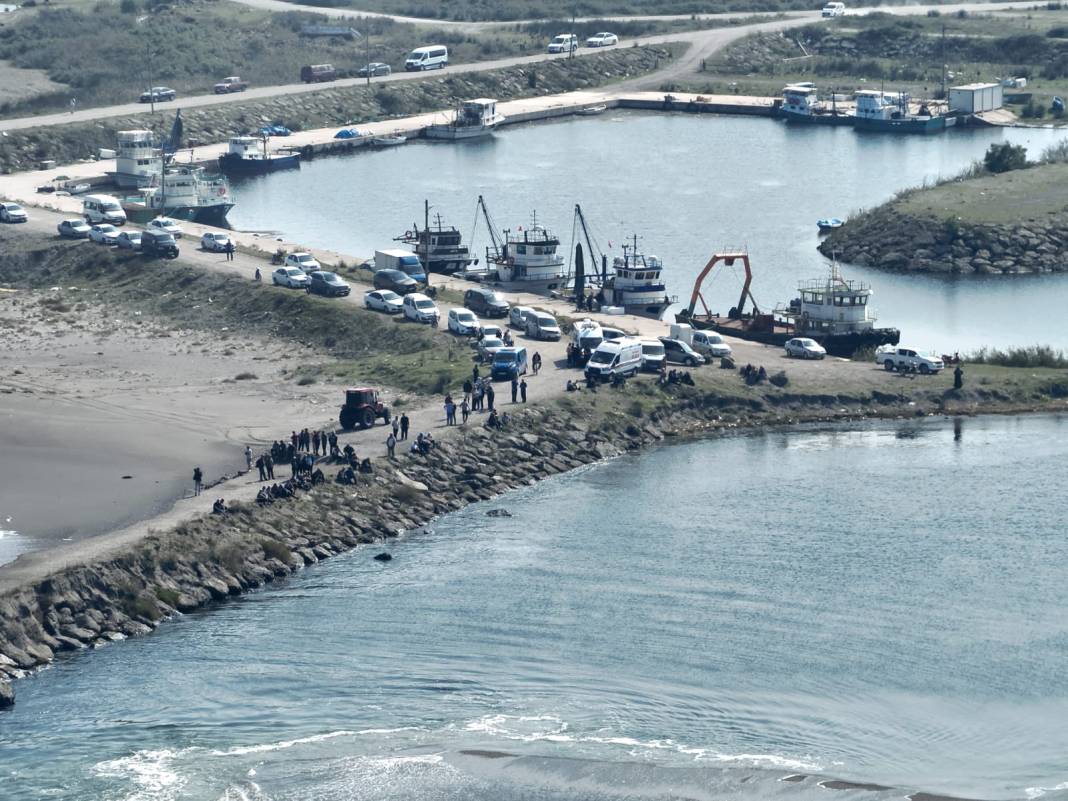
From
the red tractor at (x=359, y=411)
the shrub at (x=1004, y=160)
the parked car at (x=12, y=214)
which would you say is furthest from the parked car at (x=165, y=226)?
the shrub at (x=1004, y=160)

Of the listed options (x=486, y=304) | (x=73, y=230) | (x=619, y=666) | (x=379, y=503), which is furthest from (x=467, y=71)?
(x=619, y=666)

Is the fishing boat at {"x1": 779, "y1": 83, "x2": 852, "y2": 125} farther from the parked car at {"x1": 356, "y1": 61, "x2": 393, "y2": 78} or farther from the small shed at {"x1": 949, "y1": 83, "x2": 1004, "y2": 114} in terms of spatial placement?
the parked car at {"x1": 356, "y1": 61, "x2": 393, "y2": 78}

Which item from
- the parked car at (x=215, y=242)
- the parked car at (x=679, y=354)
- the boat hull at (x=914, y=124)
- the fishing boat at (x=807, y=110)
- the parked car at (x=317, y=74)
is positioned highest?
the parked car at (x=317, y=74)

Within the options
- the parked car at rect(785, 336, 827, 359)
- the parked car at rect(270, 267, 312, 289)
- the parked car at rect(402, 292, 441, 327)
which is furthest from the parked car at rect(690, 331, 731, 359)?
the parked car at rect(270, 267, 312, 289)

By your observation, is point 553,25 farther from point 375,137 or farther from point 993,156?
point 993,156

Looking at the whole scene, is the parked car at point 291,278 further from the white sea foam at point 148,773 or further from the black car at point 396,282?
the white sea foam at point 148,773

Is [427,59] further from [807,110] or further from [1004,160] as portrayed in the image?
[1004,160]
